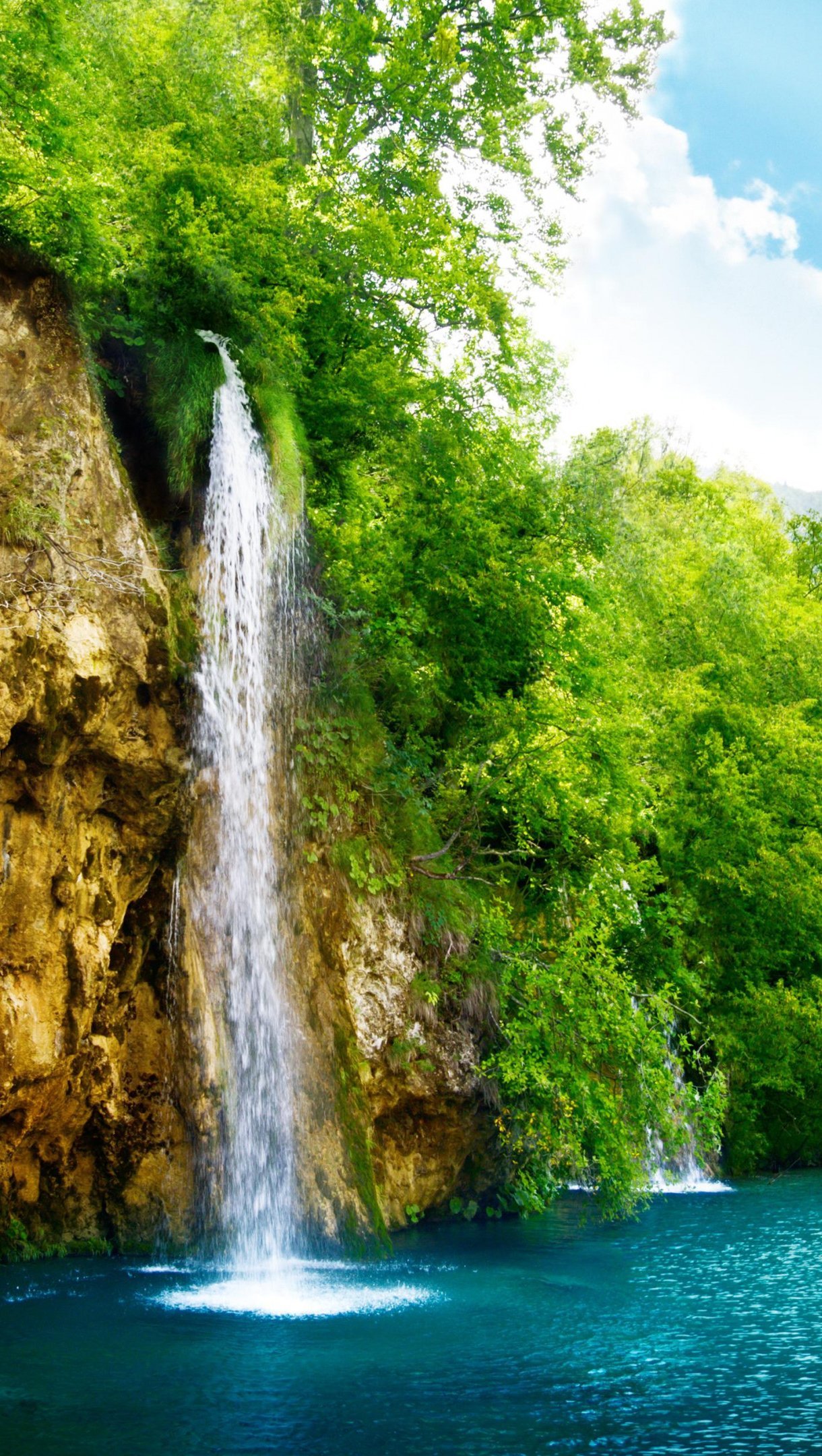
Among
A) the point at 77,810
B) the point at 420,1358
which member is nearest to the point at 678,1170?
the point at 420,1358

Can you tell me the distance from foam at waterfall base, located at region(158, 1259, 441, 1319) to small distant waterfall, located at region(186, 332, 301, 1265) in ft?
1.36

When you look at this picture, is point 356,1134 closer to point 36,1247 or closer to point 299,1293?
point 299,1293

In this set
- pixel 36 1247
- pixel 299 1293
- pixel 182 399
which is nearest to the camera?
pixel 299 1293

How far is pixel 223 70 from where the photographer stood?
1408 centimetres

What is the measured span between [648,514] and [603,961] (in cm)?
1936

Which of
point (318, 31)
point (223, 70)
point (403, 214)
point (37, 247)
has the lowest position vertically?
point (37, 247)

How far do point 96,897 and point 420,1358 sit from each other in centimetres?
432

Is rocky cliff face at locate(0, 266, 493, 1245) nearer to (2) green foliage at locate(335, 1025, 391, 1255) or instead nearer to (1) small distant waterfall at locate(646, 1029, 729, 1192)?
(2) green foliage at locate(335, 1025, 391, 1255)

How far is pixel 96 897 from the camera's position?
31.7 feet

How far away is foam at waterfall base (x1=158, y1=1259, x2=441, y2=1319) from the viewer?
8164 mm

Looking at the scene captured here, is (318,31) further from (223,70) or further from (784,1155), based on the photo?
(784,1155)

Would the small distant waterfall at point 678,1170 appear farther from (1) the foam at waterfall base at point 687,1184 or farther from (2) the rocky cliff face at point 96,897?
(2) the rocky cliff face at point 96,897

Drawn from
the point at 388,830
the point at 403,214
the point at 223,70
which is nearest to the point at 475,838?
the point at 388,830

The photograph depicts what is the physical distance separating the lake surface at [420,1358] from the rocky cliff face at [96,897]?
79cm
